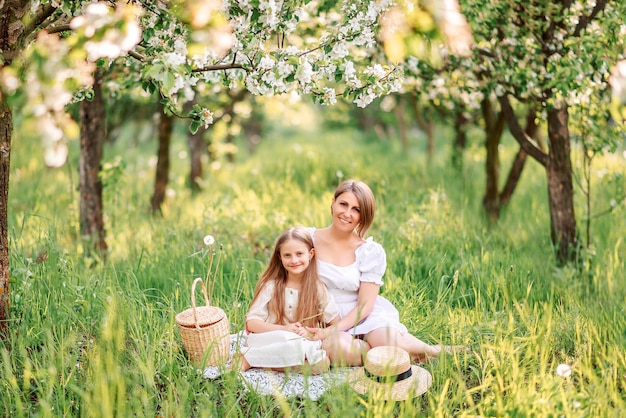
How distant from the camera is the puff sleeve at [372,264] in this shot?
3490mm

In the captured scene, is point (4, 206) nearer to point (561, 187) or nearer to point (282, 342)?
point (282, 342)

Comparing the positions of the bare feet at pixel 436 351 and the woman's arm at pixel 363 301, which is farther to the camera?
the woman's arm at pixel 363 301

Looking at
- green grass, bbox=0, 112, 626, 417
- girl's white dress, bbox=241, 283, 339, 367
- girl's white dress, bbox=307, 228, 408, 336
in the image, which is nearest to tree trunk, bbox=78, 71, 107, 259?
green grass, bbox=0, 112, 626, 417

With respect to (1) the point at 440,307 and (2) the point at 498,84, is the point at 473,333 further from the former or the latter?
(2) the point at 498,84

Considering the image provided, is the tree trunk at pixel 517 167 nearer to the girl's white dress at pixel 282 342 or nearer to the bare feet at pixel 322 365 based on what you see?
the girl's white dress at pixel 282 342

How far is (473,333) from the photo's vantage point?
351cm

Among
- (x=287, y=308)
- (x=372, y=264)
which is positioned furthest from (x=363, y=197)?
(x=287, y=308)

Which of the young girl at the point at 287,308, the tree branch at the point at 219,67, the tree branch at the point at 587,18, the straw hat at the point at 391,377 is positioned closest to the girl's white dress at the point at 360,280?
the young girl at the point at 287,308

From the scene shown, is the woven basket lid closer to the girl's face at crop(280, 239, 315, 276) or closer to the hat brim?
the girl's face at crop(280, 239, 315, 276)

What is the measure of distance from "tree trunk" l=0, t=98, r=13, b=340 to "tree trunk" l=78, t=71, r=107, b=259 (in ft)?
6.28

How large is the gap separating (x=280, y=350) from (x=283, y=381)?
0.16 metres

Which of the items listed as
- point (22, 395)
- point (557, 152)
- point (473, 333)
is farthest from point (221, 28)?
point (557, 152)

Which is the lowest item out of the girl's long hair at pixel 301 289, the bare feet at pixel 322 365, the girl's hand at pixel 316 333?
the bare feet at pixel 322 365

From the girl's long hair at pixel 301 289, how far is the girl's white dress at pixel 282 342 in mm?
22
